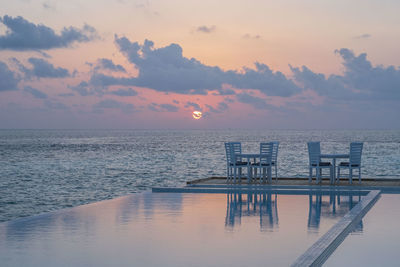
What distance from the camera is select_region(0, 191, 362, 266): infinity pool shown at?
5969 mm

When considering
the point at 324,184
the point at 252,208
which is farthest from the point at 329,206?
the point at 324,184

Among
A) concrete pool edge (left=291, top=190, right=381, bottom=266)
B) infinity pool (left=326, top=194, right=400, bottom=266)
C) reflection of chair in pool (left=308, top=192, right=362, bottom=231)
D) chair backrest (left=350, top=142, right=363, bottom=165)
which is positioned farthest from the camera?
chair backrest (left=350, top=142, right=363, bottom=165)

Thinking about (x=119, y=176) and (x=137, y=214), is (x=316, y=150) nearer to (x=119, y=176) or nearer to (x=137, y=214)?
(x=137, y=214)

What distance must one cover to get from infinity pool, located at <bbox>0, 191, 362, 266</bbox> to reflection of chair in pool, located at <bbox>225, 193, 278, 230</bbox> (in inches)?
0.6

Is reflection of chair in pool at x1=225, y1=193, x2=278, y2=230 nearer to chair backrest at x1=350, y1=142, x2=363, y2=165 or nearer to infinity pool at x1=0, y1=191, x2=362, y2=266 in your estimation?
infinity pool at x1=0, y1=191, x2=362, y2=266

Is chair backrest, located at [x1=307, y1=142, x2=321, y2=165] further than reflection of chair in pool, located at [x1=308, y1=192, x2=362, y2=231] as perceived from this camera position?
Yes

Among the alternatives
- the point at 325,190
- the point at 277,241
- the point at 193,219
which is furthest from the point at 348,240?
the point at 325,190

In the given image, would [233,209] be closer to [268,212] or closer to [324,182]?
[268,212]

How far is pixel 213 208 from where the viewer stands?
32.4 ft

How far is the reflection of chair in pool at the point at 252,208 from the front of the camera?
838cm

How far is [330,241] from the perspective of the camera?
651cm

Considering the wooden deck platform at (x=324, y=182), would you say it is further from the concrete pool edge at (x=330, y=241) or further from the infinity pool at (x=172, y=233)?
the concrete pool edge at (x=330, y=241)

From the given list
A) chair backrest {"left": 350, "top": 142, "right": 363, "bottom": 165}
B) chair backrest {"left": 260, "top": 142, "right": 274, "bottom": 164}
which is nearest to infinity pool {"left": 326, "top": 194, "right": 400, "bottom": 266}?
chair backrest {"left": 350, "top": 142, "right": 363, "bottom": 165}

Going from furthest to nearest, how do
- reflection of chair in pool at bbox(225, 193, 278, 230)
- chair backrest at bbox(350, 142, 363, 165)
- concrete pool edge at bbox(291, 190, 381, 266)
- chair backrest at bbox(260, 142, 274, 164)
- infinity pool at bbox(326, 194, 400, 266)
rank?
chair backrest at bbox(260, 142, 274, 164), chair backrest at bbox(350, 142, 363, 165), reflection of chair in pool at bbox(225, 193, 278, 230), infinity pool at bbox(326, 194, 400, 266), concrete pool edge at bbox(291, 190, 381, 266)
